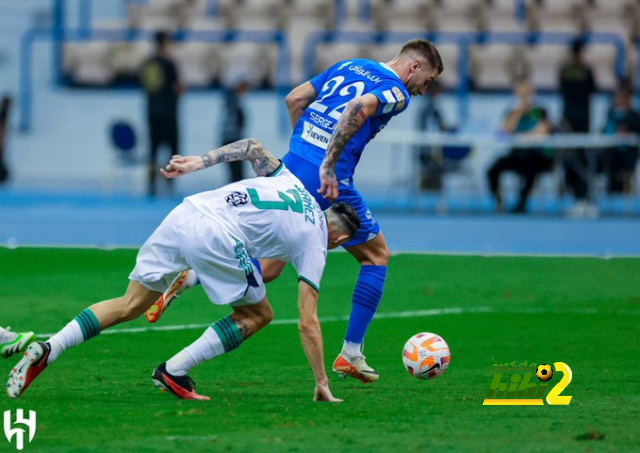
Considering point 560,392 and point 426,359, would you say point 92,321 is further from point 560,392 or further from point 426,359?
point 560,392

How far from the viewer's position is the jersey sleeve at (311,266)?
301 inches

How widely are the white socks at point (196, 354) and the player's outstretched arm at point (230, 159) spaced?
0.99m

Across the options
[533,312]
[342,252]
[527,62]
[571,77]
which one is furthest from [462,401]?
[527,62]

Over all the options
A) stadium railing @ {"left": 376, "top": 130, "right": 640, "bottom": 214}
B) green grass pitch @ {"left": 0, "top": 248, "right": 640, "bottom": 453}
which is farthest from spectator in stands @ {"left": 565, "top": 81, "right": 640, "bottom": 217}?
green grass pitch @ {"left": 0, "top": 248, "right": 640, "bottom": 453}

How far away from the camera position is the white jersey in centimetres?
766

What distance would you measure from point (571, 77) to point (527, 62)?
453 centimetres

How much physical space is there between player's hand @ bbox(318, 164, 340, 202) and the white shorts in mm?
969

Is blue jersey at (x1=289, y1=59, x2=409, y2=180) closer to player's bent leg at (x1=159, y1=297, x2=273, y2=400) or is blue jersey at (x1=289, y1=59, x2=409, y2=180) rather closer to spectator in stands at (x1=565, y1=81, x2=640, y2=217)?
player's bent leg at (x1=159, y1=297, x2=273, y2=400)

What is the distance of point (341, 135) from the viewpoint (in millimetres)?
8594

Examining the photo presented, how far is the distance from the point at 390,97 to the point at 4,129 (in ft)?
63.7

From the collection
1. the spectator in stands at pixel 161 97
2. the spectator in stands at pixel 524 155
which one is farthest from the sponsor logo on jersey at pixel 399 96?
the spectator in stands at pixel 161 97

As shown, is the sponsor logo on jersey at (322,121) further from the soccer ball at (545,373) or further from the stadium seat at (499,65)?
the stadium seat at (499,65)

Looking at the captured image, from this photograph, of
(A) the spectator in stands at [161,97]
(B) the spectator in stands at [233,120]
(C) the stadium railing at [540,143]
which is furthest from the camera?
(A) the spectator in stands at [161,97]

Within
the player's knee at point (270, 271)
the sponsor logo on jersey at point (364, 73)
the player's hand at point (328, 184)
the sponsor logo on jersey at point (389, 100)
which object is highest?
the sponsor logo on jersey at point (364, 73)
